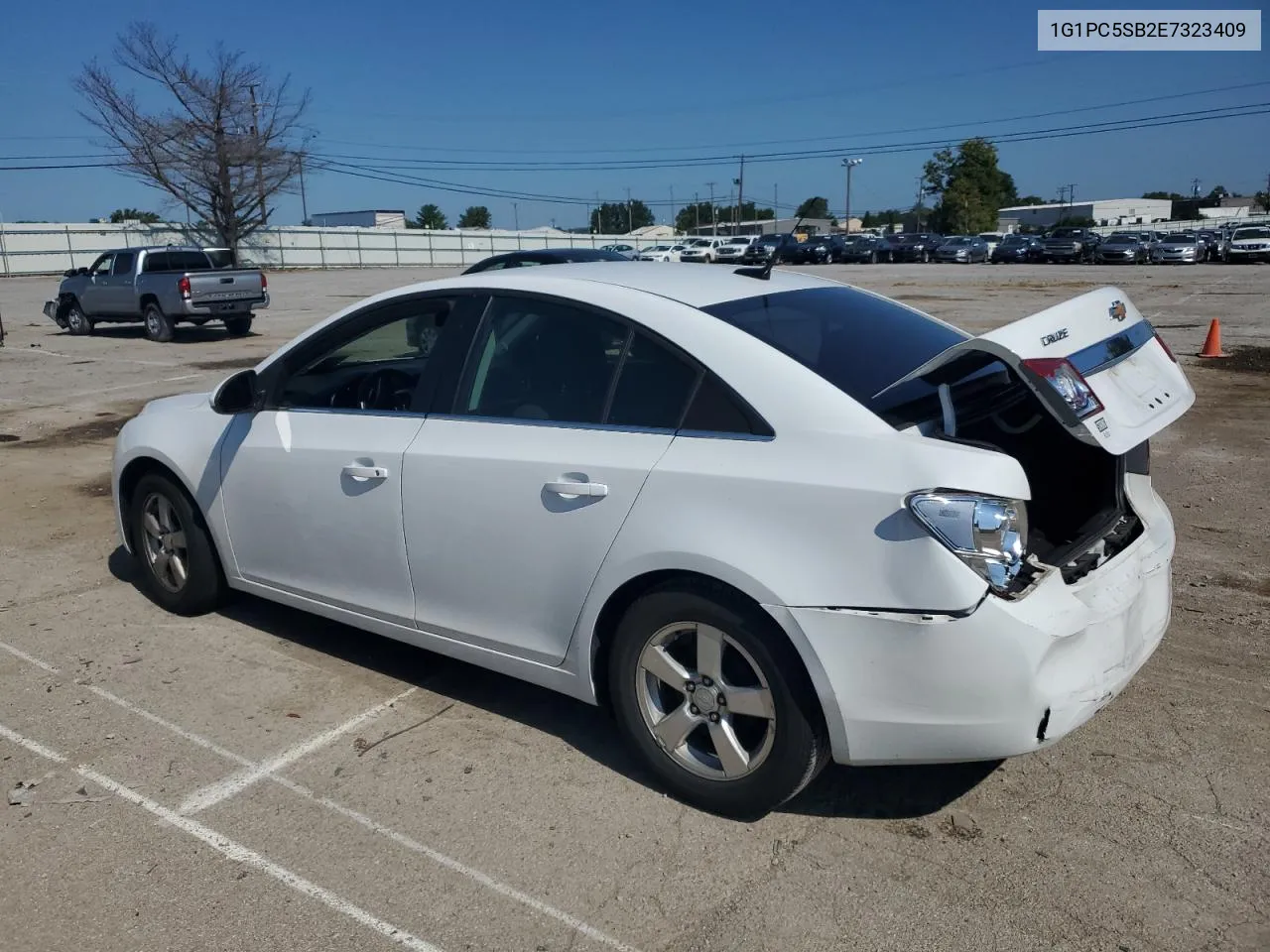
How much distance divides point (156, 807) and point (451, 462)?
58.3 inches

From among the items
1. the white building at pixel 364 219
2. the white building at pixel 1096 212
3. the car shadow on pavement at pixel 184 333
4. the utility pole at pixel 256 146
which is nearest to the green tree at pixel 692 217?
the white building at pixel 1096 212

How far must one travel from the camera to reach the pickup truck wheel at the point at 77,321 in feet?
71.8

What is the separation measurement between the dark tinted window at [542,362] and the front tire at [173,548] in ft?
5.94

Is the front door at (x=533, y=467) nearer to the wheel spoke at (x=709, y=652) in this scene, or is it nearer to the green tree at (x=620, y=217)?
the wheel spoke at (x=709, y=652)

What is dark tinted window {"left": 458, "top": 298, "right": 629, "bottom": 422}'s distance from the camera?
11.8 ft

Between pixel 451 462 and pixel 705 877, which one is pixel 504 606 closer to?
pixel 451 462

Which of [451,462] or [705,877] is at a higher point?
[451,462]

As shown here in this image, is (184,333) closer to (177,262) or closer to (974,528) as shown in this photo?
(177,262)

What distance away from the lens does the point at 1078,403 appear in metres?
2.98

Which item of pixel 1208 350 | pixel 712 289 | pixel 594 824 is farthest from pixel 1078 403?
pixel 1208 350

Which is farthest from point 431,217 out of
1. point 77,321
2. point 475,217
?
point 77,321

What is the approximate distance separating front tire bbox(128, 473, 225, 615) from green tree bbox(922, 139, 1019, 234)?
89.4 meters

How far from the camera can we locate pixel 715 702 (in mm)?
3252

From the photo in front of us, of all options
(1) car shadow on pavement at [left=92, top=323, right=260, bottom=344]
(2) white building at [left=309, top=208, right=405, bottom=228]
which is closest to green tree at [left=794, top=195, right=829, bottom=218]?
(2) white building at [left=309, top=208, right=405, bottom=228]
